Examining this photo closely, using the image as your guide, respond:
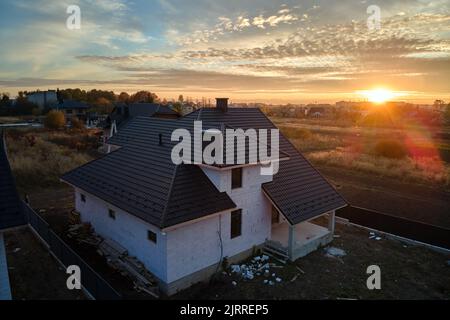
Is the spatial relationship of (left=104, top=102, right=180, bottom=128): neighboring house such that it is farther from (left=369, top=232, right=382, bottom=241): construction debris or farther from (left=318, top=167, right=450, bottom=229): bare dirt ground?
(left=369, top=232, right=382, bottom=241): construction debris

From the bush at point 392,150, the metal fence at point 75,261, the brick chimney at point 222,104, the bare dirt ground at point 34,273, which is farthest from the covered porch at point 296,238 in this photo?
the bush at point 392,150

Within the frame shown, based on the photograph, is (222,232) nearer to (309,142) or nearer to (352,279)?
(352,279)

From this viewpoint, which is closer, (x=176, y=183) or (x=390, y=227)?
(x=176, y=183)

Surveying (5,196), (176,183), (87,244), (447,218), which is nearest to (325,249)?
(176,183)

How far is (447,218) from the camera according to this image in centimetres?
1972

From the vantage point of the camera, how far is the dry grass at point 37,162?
24.2 metres

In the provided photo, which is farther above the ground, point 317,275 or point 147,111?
point 147,111

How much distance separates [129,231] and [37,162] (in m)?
18.8

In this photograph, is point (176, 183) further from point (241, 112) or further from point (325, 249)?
point (325, 249)

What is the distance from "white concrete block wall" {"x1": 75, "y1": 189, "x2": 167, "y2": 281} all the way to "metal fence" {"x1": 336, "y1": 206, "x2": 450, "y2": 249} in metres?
12.9

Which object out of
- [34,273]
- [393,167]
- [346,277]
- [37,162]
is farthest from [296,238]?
[37,162]

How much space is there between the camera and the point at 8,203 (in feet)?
29.0

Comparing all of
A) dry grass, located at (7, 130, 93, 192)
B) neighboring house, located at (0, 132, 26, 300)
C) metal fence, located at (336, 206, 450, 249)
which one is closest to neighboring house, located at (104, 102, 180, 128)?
dry grass, located at (7, 130, 93, 192)

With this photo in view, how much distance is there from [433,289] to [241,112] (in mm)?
12068
